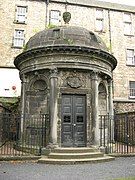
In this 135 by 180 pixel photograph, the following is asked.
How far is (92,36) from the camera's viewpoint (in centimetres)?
1758

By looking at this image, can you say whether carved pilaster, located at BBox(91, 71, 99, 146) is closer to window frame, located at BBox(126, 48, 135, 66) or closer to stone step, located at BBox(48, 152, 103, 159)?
stone step, located at BBox(48, 152, 103, 159)

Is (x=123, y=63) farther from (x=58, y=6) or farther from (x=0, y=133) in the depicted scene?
(x=0, y=133)

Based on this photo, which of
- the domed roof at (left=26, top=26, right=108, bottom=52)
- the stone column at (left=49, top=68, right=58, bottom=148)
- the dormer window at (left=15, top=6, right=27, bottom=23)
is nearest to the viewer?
the stone column at (left=49, top=68, right=58, bottom=148)

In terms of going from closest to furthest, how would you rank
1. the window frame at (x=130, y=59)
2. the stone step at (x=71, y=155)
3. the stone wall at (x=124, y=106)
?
the stone step at (x=71, y=155) < the stone wall at (x=124, y=106) < the window frame at (x=130, y=59)

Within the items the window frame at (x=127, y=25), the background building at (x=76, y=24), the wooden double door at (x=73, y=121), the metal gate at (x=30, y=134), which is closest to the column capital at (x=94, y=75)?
the wooden double door at (x=73, y=121)

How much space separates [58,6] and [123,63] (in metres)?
10.3

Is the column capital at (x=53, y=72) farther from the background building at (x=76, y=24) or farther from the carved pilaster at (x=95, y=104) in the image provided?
the background building at (x=76, y=24)

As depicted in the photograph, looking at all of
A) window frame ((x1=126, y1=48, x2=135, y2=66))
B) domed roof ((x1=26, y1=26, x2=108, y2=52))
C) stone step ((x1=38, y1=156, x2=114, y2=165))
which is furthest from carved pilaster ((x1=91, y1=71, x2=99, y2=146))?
window frame ((x1=126, y1=48, x2=135, y2=66))

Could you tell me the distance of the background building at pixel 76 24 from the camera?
2998 cm

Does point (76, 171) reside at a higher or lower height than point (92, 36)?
lower

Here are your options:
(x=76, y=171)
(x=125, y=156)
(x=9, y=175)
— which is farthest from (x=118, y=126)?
(x=9, y=175)

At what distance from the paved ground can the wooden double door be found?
2.81 m

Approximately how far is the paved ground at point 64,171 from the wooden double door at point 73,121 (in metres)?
2.81

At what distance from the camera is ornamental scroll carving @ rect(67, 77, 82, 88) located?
15.8 m
